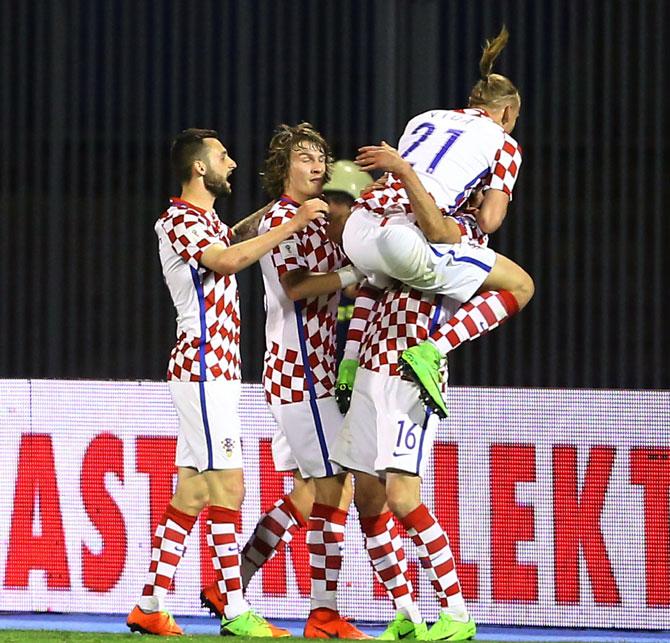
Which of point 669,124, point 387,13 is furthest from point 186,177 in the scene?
point 669,124

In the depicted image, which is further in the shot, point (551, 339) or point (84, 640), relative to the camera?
point (551, 339)

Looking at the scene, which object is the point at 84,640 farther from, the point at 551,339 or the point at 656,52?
the point at 656,52

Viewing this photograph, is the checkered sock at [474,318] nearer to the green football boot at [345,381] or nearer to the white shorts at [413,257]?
the white shorts at [413,257]

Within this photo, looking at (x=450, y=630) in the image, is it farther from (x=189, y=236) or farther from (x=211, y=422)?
(x=189, y=236)

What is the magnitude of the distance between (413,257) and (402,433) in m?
0.44

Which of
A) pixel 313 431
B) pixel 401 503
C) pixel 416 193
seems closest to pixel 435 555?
pixel 401 503

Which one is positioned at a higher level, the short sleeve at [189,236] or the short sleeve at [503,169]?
the short sleeve at [503,169]

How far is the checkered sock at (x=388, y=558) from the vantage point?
369 cm

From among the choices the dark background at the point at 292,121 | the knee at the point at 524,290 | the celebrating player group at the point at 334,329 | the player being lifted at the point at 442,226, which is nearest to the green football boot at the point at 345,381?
the celebrating player group at the point at 334,329

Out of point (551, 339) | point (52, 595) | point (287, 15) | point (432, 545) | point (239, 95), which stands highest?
point (287, 15)

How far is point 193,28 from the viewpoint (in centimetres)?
696

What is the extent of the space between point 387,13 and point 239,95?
2.86 ft

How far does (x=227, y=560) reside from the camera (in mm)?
3762

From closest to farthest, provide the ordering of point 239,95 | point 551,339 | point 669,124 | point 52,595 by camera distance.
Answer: point 52,595 < point 551,339 < point 239,95 < point 669,124
